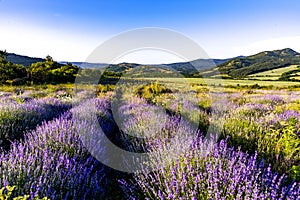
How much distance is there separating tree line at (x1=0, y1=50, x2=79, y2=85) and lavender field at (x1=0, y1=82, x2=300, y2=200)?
43.5ft

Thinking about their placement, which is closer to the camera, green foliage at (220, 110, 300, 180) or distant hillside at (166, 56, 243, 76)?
green foliage at (220, 110, 300, 180)

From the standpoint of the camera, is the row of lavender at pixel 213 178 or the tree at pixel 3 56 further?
the tree at pixel 3 56

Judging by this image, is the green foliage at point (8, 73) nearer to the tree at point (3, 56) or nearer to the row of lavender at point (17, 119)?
the tree at point (3, 56)

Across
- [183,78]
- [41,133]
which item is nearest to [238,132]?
[41,133]

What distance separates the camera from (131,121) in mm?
4129

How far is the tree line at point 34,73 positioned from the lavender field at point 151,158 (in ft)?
43.5

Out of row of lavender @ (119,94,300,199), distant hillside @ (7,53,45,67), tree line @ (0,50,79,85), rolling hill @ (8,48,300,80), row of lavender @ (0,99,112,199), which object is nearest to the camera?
row of lavender @ (119,94,300,199)

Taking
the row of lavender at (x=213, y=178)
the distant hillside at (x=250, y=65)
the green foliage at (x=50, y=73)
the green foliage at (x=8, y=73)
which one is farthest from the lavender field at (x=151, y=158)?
the distant hillside at (x=250, y=65)

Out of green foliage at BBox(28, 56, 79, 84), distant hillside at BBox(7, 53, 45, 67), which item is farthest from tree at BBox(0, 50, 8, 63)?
distant hillside at BBox(7, 53, 45, 67)

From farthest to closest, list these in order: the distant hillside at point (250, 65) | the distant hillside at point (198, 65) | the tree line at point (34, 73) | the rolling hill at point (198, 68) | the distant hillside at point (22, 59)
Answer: the distant hillside at point (250, 65)
the distant hillside at point (22, 59)
the tree line at point (34, 73)
the rolling hill at point (198, 68)
the distant hillside at point (198, 65)

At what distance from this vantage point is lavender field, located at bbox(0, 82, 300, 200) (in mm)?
1885

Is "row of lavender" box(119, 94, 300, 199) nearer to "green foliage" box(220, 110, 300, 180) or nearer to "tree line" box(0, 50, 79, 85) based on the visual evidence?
"green foliage" box(220, 110, 300, 180)

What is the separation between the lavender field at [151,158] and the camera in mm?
1885

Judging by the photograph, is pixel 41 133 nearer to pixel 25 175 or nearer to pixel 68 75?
pixel 25 175
